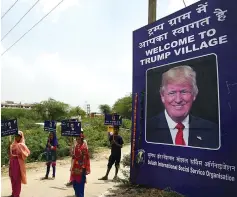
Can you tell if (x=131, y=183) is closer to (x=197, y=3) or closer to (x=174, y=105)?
(x=174, y=105)

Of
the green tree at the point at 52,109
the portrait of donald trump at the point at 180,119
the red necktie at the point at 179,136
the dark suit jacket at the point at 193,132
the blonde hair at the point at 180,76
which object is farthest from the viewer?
the green tree at the point at 52,109

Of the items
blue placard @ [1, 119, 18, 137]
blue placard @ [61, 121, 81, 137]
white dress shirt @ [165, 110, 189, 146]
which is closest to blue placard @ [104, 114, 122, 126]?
blue placard @ [61, 121, 81, 137]

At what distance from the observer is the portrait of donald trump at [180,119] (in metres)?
6.88

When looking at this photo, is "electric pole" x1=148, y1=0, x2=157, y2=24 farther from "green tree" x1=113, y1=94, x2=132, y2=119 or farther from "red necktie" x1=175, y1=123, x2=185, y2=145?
"green tree" x1=113, y1=94, x2=132, y2=119

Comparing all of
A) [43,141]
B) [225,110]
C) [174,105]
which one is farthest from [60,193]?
[43,141]

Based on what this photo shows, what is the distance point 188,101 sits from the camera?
7.34 meters

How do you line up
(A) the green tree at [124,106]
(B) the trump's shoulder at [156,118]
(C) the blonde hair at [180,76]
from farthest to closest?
(A) the green tree at [124,106], (B) the trump's shoulder at [156,118], (C) the blonde hair at [180,76]

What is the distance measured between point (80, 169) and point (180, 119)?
2556 mm

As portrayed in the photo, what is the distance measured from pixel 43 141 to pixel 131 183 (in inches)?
381

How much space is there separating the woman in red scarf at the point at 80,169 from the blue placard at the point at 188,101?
5.00 ft

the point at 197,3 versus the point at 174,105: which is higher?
the point at 197,3

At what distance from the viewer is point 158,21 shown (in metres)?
8.27

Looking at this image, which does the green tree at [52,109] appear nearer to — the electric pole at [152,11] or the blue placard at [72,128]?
the blue placard at [72,128]

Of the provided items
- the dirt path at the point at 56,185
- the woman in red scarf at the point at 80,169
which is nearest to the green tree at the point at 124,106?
the dirt path at the point at 56,185
